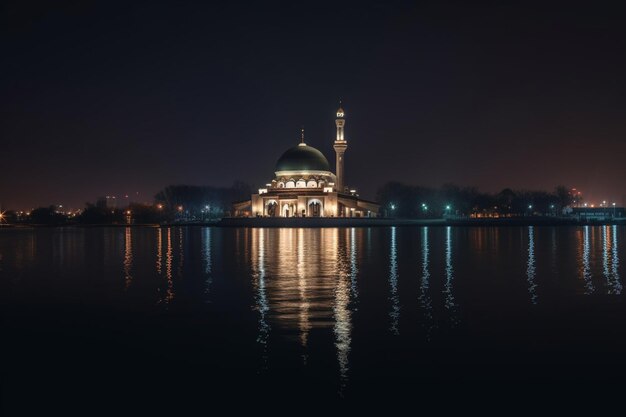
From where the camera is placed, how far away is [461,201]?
11406 centimetres

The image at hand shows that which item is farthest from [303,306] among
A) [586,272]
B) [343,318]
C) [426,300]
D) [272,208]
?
[272,208]

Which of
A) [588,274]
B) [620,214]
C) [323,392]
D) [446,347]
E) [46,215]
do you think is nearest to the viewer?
[323,392]

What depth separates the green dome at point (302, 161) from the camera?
95.7m

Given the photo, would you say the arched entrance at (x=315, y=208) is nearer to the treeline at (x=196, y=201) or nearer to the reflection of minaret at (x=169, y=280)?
the treeline at (x=196, y=201)

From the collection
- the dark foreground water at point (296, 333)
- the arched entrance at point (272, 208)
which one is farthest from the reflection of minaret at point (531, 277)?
the arched entrance at point (272, 208)

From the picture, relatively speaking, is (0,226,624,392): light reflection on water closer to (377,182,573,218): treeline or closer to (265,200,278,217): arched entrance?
(265,200,278,217): arched entrance

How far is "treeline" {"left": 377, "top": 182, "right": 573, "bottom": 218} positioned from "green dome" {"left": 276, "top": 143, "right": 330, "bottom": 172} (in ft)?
46.3

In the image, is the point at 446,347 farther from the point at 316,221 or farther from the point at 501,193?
the point at 501,193

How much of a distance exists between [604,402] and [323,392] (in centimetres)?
339

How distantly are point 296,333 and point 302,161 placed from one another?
8553 cm

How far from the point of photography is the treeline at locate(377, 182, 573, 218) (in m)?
105

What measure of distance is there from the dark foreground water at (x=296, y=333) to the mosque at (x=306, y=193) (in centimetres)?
6814

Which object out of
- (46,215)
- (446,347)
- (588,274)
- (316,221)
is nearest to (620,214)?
(316,221)

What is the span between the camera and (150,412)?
24.1 ft
